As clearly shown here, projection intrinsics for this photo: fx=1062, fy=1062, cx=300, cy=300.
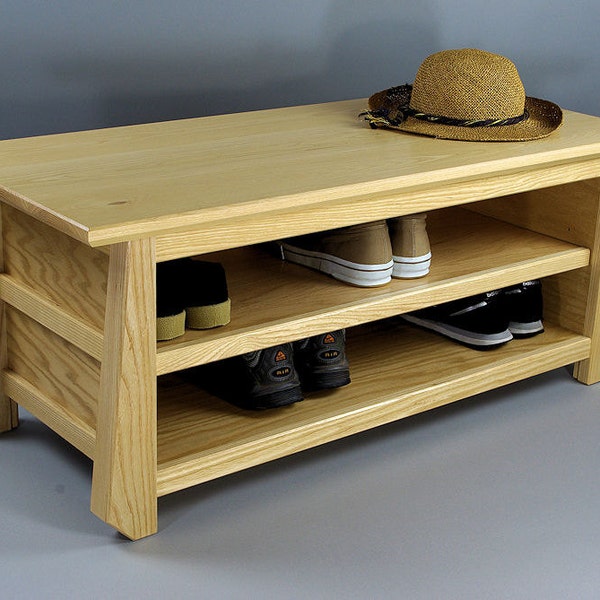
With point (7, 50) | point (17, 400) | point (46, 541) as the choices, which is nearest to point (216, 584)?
point (46, 541)

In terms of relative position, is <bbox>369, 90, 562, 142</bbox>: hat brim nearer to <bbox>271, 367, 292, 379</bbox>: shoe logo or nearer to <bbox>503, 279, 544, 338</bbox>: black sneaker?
<bbox>503, 279, 544, 338</bbox>: black sneaker

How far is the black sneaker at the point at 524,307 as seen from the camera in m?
1.82

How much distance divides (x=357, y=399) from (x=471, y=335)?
11.7 inches

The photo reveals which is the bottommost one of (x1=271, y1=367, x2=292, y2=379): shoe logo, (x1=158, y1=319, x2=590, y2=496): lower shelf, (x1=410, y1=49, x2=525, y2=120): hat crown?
(x1=158, y1=319, x2=590, y2=496): lower shelf

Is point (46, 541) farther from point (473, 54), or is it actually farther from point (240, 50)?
point (240, 50)

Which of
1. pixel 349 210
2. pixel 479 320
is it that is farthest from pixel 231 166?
pixel 479 320

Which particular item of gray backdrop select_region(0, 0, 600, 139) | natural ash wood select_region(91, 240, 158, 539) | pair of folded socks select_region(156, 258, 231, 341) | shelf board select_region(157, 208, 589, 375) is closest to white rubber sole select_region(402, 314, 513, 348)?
shelf board select_region(157, 208, 589, 375)

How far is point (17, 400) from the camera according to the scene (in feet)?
5.24

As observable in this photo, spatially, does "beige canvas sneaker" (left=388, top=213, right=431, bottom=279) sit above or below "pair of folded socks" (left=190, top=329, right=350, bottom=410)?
above

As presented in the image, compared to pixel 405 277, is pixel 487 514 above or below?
below

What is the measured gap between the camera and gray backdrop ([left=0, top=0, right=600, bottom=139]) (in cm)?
214

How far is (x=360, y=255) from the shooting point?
160cm

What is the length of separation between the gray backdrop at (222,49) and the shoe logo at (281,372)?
94cm

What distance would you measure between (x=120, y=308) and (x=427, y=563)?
50 cm
